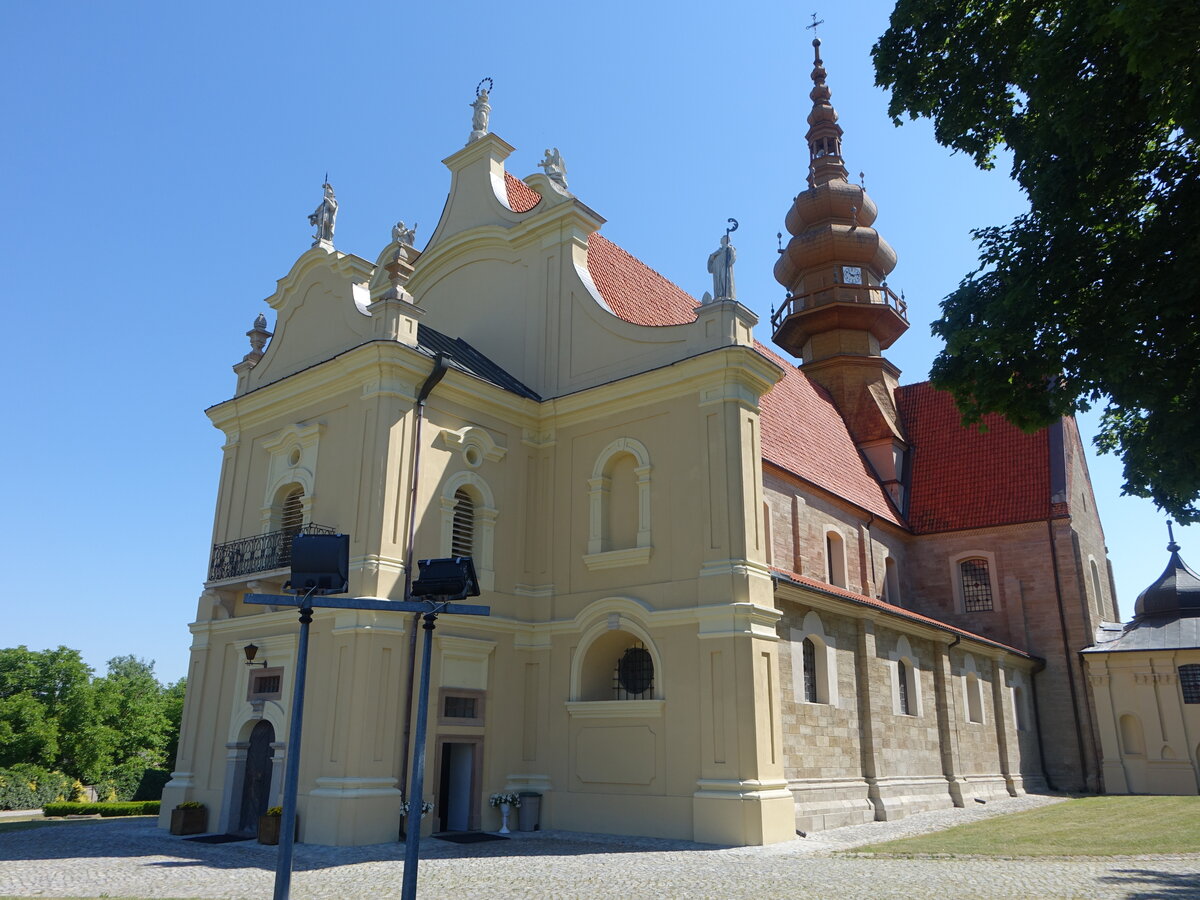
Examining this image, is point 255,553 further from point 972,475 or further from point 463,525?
point 972,475

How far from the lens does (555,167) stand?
21.6 m

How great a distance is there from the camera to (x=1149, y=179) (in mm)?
11023

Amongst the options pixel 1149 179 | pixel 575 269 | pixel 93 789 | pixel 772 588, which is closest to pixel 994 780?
pixel 772 588

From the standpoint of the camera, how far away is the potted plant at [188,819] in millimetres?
16984

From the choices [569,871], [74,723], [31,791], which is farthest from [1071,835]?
[74,723]

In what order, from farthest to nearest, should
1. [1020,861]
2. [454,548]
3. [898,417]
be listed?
[898,417] → [454,548] → [1020,861]

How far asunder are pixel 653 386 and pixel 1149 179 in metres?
9.11

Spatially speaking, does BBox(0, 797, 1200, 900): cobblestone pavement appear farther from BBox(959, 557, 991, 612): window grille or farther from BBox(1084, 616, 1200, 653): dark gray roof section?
BBox(1084, 616, 1200, 653): dark gray roof section

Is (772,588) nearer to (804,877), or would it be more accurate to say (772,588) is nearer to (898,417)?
(804,877)

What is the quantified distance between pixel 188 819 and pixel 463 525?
23.4 ft

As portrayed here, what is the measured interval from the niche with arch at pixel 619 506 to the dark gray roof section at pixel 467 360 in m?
2.42

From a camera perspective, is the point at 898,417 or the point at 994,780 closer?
the point at 994,780

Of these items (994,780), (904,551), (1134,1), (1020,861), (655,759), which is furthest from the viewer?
(904,551)

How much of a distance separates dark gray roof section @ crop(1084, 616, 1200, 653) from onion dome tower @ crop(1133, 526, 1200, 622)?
0.80ft
